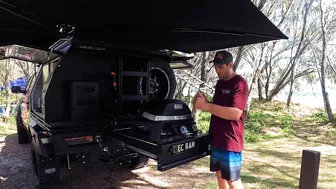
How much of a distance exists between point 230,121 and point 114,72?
177cm

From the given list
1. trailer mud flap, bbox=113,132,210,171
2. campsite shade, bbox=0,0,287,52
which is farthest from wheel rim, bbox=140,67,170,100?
trailer mud flap, bbox=113,132,210,171

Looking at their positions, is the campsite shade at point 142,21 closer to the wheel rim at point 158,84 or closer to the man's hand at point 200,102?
the wheel rim at point 158,84

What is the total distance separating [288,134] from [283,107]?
8592 millimetres

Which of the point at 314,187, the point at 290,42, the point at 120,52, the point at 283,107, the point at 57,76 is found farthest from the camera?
the point at 290,42

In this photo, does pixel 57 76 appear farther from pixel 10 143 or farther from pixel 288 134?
pixel 288 134

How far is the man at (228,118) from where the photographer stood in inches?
108

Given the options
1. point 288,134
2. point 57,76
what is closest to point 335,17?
point 288,134

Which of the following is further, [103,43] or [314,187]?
[103,43]

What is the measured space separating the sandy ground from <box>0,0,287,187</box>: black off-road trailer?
85cm

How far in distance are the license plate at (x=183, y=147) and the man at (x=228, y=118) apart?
264 mm

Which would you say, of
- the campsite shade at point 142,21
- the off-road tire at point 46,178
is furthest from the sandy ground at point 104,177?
the campsite shade at point 142,21

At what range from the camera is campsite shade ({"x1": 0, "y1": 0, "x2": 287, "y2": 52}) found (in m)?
2.81

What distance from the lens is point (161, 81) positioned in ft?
13.6

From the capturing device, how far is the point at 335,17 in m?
14.4
